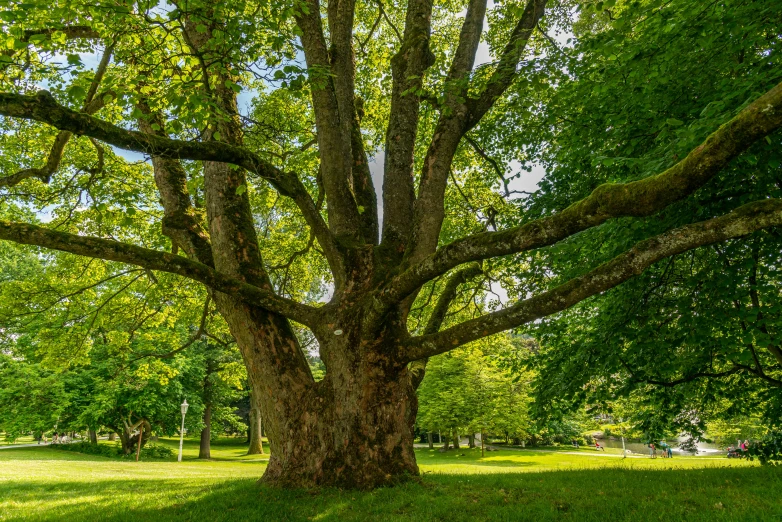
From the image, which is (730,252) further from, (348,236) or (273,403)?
(273,403)

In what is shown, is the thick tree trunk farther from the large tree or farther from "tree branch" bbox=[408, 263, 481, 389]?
"tree branch" bbox=[408, 263, 481, 389]

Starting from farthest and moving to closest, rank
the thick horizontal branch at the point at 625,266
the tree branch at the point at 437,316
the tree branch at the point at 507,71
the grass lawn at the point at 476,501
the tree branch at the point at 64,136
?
the tree branch at the point at 437,316, the tree branch at the point at 64,136, the tree branch at the point at 507,71, the grass lawn at the point at 476,501, the thick horizontal branch at the point at 625,266

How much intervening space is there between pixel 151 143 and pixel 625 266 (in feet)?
16.7

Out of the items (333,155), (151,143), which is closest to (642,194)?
(333,155)

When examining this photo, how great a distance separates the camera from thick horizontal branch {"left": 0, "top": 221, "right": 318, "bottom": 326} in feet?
15.6

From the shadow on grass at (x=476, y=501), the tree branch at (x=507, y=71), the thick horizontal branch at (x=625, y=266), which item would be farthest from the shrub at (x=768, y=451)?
the tree branch at (x=507, y=71)

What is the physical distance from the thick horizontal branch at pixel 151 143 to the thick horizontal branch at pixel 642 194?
215 cm

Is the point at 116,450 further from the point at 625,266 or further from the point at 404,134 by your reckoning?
the point at 625,266

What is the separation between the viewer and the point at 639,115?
21.1 ft

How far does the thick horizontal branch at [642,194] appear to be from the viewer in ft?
9.99

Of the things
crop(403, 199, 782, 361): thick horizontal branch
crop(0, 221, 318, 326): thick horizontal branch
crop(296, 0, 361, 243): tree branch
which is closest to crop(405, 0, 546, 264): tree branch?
crop(296, 0, 361, 243): tree branch

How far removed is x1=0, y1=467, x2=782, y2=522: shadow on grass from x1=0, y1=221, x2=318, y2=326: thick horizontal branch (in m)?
2.49

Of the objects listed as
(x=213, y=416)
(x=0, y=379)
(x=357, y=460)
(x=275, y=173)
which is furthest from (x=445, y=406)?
(x=0, y=379)

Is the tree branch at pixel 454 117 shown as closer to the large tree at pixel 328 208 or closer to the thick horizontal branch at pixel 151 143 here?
the large tree at pixel 328 208
